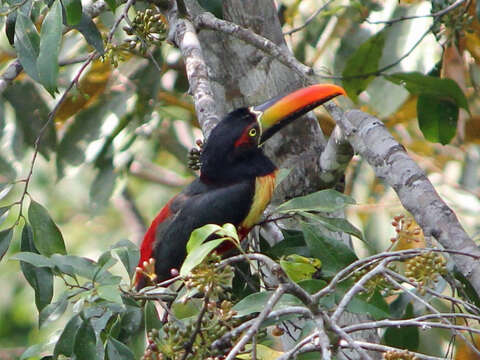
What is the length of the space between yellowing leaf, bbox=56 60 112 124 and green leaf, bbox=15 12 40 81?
2043 mm

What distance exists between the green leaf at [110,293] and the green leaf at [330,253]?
2.31 feet

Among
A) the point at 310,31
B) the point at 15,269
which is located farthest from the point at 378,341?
the point at 15,269

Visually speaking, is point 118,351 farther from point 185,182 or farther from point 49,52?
point 185,182

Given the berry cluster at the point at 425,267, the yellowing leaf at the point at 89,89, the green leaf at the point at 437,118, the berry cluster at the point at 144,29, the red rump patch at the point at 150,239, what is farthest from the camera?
the yellowing leaf at the point at 89,89

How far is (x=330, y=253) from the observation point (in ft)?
9.16

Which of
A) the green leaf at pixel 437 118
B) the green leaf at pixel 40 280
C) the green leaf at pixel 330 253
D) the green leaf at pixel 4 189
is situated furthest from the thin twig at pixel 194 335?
the green leaf at pixel 437 118

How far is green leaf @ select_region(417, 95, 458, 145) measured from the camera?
3.76 metres

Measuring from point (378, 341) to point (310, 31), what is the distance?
7.69 ft

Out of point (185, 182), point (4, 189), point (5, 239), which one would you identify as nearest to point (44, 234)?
point (5, 239)

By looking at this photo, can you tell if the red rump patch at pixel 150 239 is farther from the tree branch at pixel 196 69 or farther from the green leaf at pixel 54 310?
the green leaf at pixel 54 310

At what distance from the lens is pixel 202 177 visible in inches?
156

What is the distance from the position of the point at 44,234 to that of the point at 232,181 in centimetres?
107

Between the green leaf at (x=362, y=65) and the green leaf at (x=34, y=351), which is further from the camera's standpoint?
the green leaf at (x=362, y=65)

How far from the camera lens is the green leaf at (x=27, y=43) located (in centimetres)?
287
